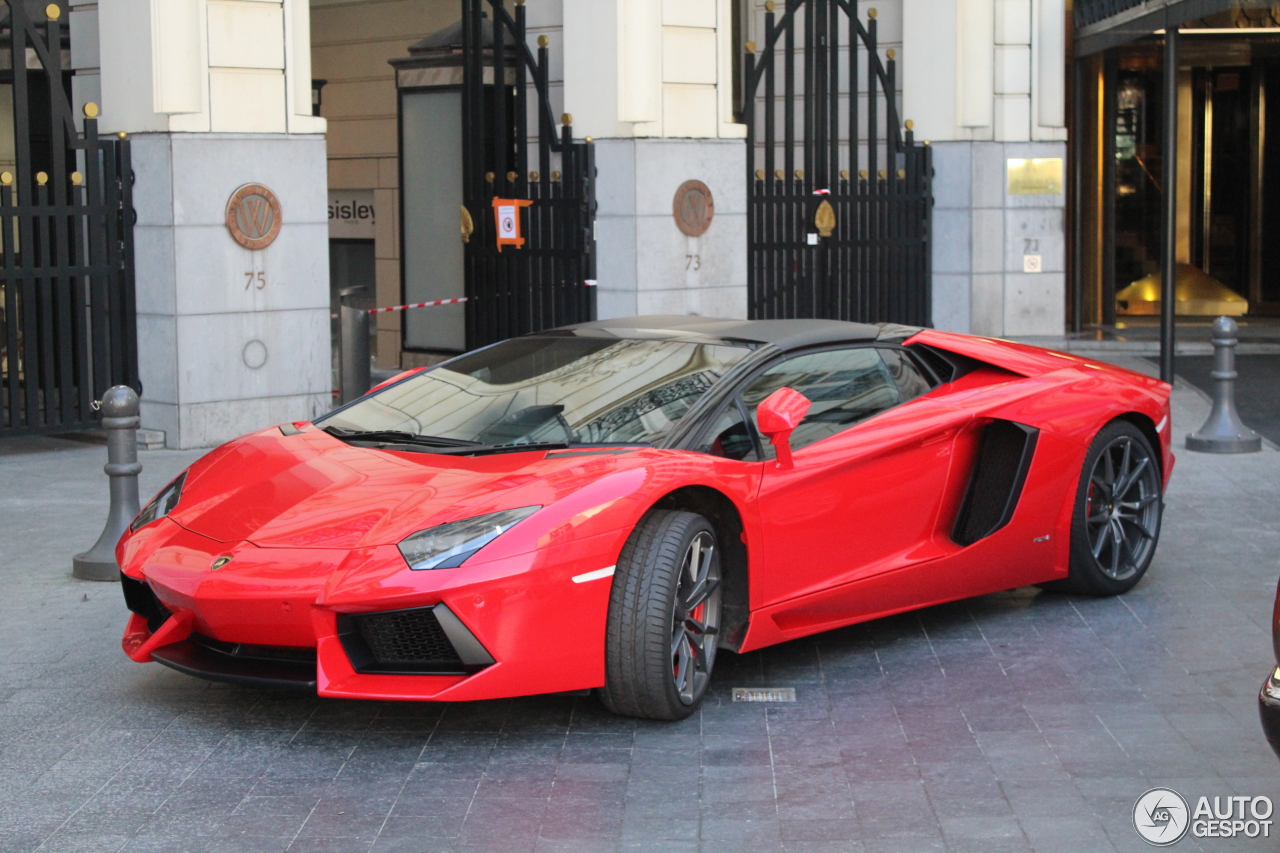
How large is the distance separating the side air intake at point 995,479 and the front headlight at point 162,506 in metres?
2.92

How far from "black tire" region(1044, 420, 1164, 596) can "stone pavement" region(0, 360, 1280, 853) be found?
0.14 m

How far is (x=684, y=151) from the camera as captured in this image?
13.8 meters

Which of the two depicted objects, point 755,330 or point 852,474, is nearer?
point 852,474

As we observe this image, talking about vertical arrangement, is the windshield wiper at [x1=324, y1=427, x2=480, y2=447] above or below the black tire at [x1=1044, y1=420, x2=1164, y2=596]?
above

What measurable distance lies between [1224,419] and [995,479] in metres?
5.07

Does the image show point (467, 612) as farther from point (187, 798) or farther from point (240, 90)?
point (240, 90)

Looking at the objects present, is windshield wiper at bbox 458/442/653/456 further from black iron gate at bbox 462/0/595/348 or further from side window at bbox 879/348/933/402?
black iron gate at bbox 462/0/595/348

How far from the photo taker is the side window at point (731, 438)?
5637mm

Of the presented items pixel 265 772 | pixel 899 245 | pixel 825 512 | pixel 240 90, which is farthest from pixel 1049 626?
pixel 899 245

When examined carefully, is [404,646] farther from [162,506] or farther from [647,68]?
[647,68]

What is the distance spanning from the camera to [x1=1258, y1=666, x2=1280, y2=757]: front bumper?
12.6ft

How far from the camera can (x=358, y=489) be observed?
5387mm

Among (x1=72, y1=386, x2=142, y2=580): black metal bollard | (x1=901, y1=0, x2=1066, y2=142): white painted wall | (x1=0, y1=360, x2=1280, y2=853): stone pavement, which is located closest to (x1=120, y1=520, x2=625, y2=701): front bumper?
(x1=0, y1=360, x2=1280, y2=853): stone pavement

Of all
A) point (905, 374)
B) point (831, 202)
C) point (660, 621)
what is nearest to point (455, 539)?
point (660, 621)
